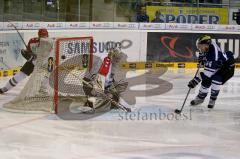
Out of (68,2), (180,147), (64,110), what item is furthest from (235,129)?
(68,2)

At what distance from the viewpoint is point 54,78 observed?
8.58m

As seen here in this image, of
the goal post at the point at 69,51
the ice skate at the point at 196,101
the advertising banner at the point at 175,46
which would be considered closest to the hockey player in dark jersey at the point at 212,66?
the ice skate at the point at 196,101

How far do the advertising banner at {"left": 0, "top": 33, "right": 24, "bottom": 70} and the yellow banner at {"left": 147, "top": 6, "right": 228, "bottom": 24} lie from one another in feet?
15.1

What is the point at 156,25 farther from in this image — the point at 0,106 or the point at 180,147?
the point at 180,147

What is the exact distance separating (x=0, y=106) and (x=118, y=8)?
7.26 m

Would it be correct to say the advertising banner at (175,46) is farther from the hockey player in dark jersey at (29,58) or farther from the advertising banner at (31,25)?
the hockey player in dark jersey at (29,58)

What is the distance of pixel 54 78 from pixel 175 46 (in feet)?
24.0

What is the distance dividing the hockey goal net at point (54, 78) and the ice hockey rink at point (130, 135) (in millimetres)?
360

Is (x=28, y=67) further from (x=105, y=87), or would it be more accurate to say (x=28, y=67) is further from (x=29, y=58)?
(x=105, y=87)

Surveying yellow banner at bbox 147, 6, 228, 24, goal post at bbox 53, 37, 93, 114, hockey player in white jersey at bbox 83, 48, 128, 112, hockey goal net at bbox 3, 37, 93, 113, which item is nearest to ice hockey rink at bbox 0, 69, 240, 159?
hockey player in white jersey at bbox 83, 48, 128, 112

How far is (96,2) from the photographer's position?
1559cm

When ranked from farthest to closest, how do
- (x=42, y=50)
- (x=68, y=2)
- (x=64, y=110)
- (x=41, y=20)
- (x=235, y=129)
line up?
(x=68, y=2) < (x=41, y=20) < (x=42, y=50) < (x=64, y=110) < (x=235, y=129)

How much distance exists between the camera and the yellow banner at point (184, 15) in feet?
52.9

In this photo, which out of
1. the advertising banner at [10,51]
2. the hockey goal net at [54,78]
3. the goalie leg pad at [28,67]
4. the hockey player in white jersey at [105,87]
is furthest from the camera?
the advertising banner at [10,51]
